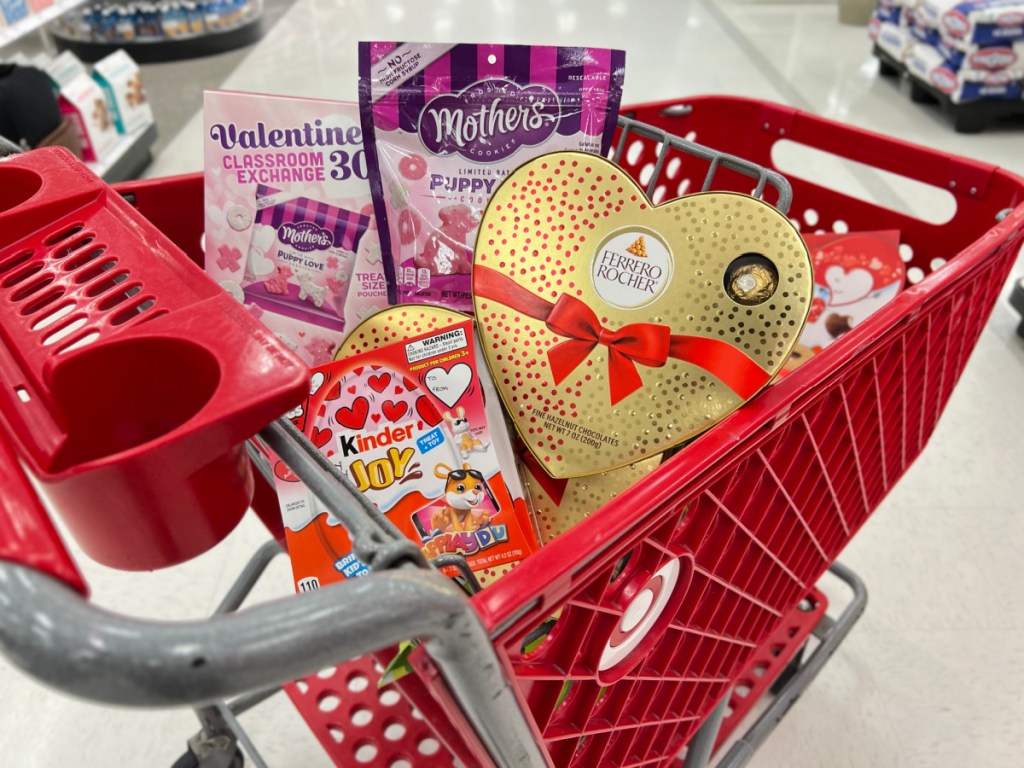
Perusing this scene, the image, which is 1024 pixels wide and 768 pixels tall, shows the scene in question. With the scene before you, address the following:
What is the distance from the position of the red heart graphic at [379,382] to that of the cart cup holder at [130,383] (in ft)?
0.70

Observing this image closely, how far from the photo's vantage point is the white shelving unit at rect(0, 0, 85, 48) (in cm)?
202

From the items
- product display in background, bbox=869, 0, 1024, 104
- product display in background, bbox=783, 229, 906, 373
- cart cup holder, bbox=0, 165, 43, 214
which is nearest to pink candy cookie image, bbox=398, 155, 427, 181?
cart cup holder, bbox=0, 165, 43, 214

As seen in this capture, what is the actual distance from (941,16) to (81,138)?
2.73 m

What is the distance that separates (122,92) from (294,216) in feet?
6.84

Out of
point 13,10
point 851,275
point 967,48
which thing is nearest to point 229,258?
point 851,275

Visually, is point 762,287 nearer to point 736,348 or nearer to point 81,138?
point 736,348

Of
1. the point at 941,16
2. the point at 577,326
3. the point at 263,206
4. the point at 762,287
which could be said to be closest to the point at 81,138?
the point at 263,206

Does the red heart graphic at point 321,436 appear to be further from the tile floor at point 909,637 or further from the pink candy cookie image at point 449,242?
the tile floor at point 909,637

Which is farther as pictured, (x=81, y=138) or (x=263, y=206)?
(x=81, y=138)

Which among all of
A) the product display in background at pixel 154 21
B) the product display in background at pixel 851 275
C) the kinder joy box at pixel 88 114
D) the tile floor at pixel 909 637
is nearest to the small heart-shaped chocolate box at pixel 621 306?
the product display in background at pixel 851 275

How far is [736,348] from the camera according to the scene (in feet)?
2.13

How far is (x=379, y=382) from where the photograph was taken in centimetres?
70

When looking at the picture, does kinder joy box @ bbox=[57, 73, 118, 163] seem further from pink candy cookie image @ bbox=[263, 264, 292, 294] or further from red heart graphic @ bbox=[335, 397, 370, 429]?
red heart graphic @ bbox=[335, 397, 370, 429]

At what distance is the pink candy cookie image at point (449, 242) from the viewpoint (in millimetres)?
856
